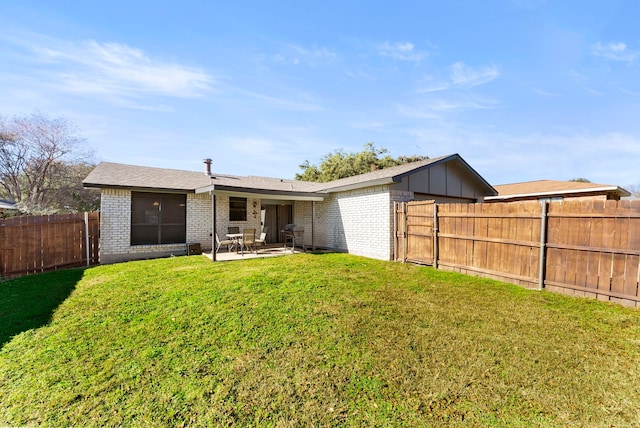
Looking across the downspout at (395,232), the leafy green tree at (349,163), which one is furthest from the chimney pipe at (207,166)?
the leafy green tree at (349,163)

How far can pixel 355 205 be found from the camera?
10672 mm

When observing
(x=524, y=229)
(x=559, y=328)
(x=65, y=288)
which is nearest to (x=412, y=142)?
(x=524, y=229)

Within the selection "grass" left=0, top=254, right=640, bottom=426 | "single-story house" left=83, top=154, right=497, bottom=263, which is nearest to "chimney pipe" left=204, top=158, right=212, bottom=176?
"single-story house" left=83, top=154, right=497, bottom=263

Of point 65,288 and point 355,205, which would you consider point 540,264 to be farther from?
point 65,288

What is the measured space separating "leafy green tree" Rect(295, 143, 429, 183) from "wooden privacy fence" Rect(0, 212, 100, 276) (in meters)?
22.3

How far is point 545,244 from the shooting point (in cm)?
565

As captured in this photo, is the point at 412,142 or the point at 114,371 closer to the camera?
the point at 114,371

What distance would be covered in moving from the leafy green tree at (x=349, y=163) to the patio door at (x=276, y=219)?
15.0 meters

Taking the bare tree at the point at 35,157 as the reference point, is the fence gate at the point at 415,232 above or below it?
below

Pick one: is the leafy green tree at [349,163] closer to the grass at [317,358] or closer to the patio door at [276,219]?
the patio door at [276,219]

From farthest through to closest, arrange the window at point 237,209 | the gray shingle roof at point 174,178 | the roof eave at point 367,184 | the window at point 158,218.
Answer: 1. the window at point 237,209
2. the window at point 158,218
3. the gray shingle roof at point 174,178
4. the roof eave at point 367,184

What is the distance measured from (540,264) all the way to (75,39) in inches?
524

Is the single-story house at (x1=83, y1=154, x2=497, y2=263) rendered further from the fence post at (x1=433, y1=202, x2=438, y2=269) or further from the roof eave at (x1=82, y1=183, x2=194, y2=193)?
the fence post at (x1=433, y1=202, x2=438, y2=269)

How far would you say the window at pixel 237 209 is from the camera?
12.0 meters
